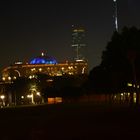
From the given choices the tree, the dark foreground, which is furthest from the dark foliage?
the dark foreground

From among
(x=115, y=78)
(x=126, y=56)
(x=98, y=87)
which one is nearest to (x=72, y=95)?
(x=98, y=87)

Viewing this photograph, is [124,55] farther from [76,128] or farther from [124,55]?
[76,128]

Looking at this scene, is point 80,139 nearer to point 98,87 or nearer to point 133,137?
point 133,137

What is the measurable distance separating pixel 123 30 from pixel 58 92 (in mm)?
75083

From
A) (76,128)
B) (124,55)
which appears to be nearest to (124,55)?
(124,55)

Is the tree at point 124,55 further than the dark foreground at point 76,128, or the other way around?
the tree at point 124,55

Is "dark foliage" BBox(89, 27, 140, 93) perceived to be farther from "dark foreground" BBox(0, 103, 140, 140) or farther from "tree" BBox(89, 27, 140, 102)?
"dark foreground" BBox(0, 103, 140, 140)

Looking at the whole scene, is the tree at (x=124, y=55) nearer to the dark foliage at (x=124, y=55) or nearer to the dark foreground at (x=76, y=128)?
the dark foliage at (x=124, y=55)

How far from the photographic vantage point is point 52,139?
2105 cm

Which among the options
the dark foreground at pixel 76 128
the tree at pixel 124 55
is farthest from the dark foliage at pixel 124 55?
the dark foreground at pixel 76 128

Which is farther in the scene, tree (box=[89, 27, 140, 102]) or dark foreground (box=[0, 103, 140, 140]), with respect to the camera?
tree (box=[89, 27, 140, 102])

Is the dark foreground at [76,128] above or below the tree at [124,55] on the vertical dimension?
below

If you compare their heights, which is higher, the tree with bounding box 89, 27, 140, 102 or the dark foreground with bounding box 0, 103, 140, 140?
the tree with bounding box 89, 27, 140, 102

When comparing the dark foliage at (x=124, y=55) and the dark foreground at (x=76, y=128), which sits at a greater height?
the dark foliage at (x=124, y=55)
